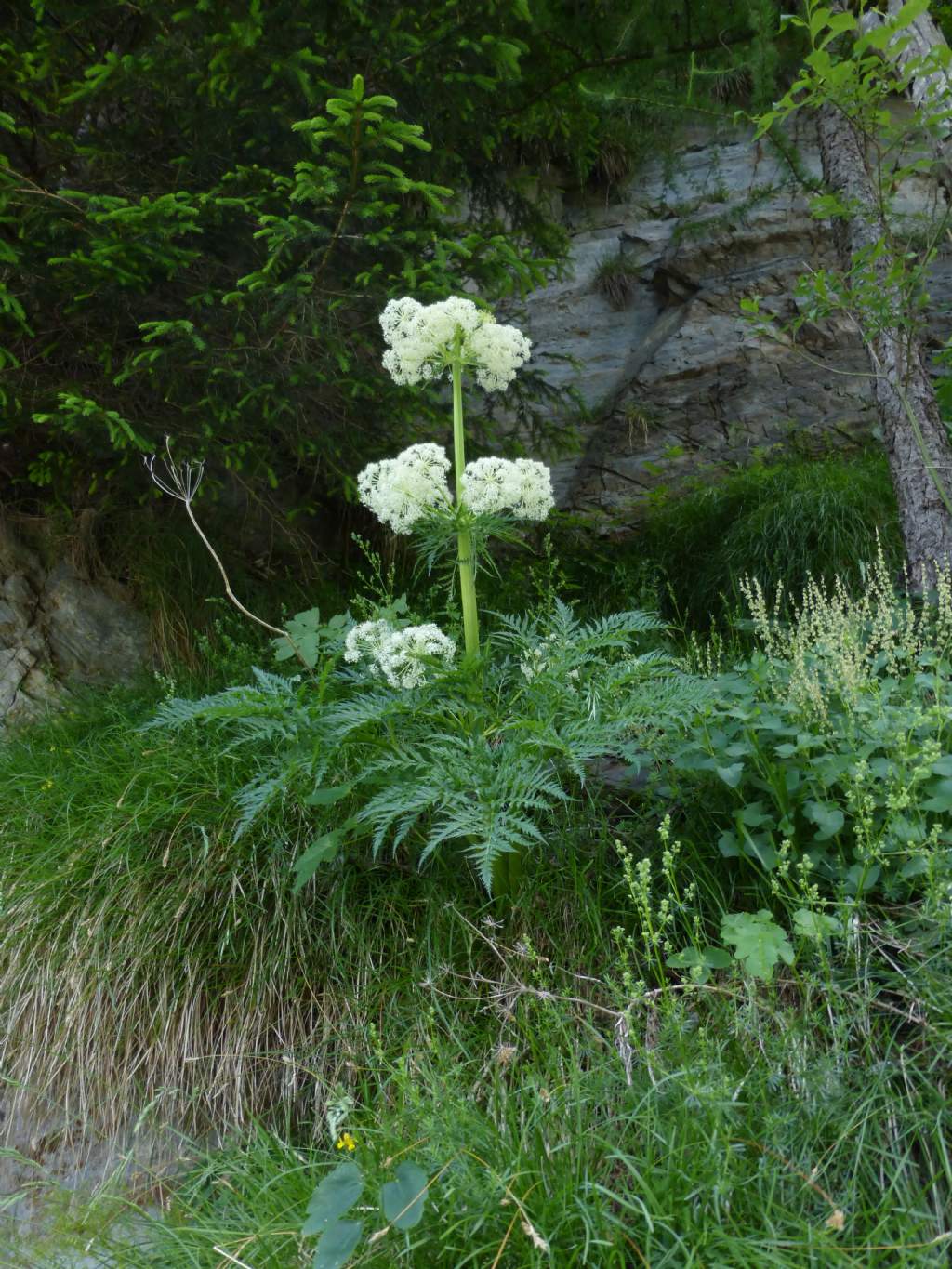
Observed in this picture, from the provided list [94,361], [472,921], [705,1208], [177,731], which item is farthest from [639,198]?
[705,1208]

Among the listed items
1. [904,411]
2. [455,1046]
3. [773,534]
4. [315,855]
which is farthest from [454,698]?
[773,534]

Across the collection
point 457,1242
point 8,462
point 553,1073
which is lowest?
point 457,1242

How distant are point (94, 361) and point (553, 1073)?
3481 mm

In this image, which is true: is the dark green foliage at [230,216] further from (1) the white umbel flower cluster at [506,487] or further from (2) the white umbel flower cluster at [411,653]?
(2) the white umbel flower cluster at [411,653]

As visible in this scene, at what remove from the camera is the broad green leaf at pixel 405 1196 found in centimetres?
154

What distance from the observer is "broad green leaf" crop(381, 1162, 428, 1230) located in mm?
1545

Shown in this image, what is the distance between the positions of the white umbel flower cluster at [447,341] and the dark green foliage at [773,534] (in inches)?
88.7

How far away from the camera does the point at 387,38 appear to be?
3693 mm

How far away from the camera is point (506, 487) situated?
2396 millimetres

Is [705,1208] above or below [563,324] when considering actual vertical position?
below

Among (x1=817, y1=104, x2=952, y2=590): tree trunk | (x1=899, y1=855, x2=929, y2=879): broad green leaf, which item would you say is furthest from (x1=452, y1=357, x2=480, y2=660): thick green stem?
(x1=817, y1=104, x2=952, y2=590): tree trunk

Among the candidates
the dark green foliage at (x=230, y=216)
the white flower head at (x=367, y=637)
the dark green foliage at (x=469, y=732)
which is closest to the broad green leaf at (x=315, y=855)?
the dark green foliage at (x=469, y=732)

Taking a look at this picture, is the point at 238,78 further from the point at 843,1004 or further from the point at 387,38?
the point at 843,1004

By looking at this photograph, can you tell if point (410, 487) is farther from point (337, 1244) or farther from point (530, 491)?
point (337, 1244)
